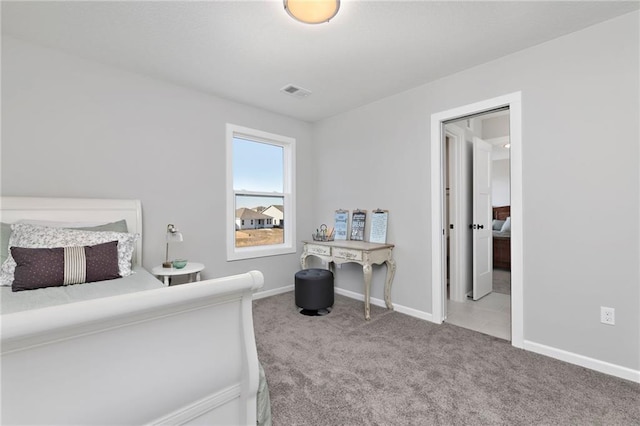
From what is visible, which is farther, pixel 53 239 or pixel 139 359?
pixel 53 239

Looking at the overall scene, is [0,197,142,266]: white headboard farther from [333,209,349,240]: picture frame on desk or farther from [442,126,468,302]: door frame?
[442,126,468,302]: door frame

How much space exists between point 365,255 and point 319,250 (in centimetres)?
70

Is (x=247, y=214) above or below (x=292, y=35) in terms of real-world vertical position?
below

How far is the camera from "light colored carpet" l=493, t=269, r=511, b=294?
408 centimetres

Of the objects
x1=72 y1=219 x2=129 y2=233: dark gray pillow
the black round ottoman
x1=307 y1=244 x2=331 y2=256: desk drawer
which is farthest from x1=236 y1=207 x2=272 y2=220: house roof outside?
x1=72 y1=219 x2=129 y2=233: dark gray pillow

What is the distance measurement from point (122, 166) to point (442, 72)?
311 centimetres

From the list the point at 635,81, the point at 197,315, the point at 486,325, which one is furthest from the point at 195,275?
the point at 635,81

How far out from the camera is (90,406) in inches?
35.2

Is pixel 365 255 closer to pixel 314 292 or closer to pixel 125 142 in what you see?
pixel 314 292

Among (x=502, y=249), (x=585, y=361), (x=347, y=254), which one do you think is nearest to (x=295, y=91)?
(x=347, y=254)

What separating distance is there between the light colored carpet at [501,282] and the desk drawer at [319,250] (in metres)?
2.51

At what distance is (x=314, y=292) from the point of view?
3.04 meters

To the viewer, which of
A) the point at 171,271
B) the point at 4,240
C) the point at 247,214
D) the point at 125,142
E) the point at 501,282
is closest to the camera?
the point at 4,240

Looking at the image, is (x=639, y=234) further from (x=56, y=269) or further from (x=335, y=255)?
(x=56, y=269)
